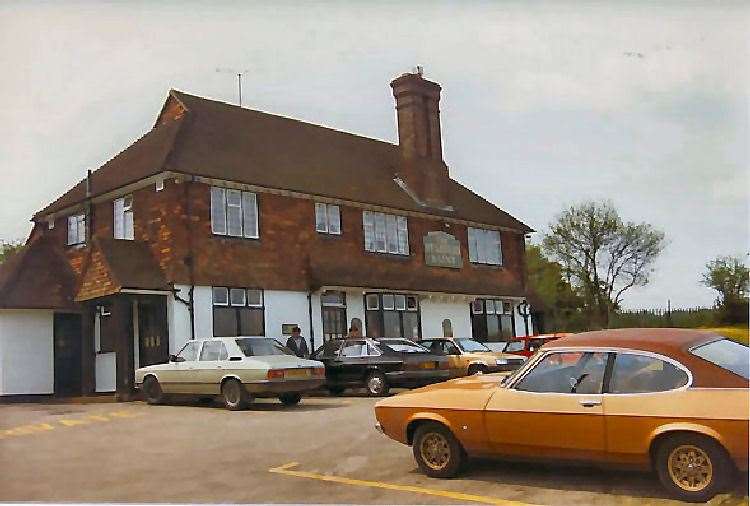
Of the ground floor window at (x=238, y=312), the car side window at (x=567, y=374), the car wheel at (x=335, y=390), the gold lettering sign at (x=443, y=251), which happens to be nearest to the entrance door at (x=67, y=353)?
the ground floor window at (x=238, y=312)

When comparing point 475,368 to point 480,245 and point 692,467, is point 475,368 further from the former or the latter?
point 692,467

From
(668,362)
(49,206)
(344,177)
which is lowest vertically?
(668,362)

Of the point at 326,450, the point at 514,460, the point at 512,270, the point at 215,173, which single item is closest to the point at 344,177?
the point at 215,173

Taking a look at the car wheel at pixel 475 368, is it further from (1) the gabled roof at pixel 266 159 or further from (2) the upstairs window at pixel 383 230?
(2) the upstairs window at pixel 383 230

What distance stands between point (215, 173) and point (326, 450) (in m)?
8.15

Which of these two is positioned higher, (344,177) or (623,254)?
(344,177)

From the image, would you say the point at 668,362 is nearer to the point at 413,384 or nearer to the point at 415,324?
the point at 413,384

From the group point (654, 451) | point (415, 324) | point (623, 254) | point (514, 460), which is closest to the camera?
point (654, 451)

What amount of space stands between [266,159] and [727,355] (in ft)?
36.9

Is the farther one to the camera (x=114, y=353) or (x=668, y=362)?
(x=114, y=353)

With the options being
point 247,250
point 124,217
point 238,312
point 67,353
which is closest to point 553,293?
point 238,312

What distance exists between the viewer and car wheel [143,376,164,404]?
13.3 m

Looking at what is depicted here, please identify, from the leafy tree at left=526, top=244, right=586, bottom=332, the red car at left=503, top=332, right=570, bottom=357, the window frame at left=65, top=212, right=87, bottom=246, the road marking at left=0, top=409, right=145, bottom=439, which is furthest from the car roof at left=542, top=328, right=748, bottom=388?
the window frame at left=65, top=212, right=87, bottom=246

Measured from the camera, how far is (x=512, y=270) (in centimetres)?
1559
